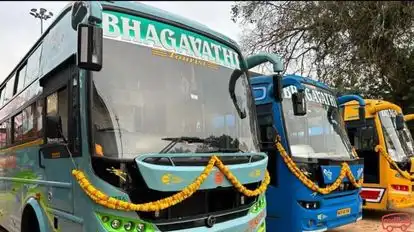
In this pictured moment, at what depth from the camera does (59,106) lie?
4.54m

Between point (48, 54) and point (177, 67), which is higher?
point (48, 54)

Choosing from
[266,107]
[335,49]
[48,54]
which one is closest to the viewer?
[48,54]

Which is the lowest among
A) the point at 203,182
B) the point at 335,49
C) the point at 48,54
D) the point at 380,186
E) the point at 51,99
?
the point at 380,186

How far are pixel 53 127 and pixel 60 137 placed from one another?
0.22 metres

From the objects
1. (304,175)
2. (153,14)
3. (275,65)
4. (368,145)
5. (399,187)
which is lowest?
(399,187)

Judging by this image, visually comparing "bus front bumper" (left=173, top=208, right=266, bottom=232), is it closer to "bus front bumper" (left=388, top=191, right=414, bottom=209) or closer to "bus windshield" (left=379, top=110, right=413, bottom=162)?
"bus front bumper" (left=388, top=191, right=414, bottom=209)

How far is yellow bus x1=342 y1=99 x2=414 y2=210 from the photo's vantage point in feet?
32.0

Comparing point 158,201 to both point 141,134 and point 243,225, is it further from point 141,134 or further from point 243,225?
point 243,225

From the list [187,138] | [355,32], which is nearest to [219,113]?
[187,138]

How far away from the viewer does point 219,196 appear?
438cm

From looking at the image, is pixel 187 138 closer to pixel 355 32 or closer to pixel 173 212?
pixel 173 212

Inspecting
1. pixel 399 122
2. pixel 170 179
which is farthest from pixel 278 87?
pixel 399 122

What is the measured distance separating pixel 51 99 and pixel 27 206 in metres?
1.70

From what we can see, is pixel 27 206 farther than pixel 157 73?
Yes
